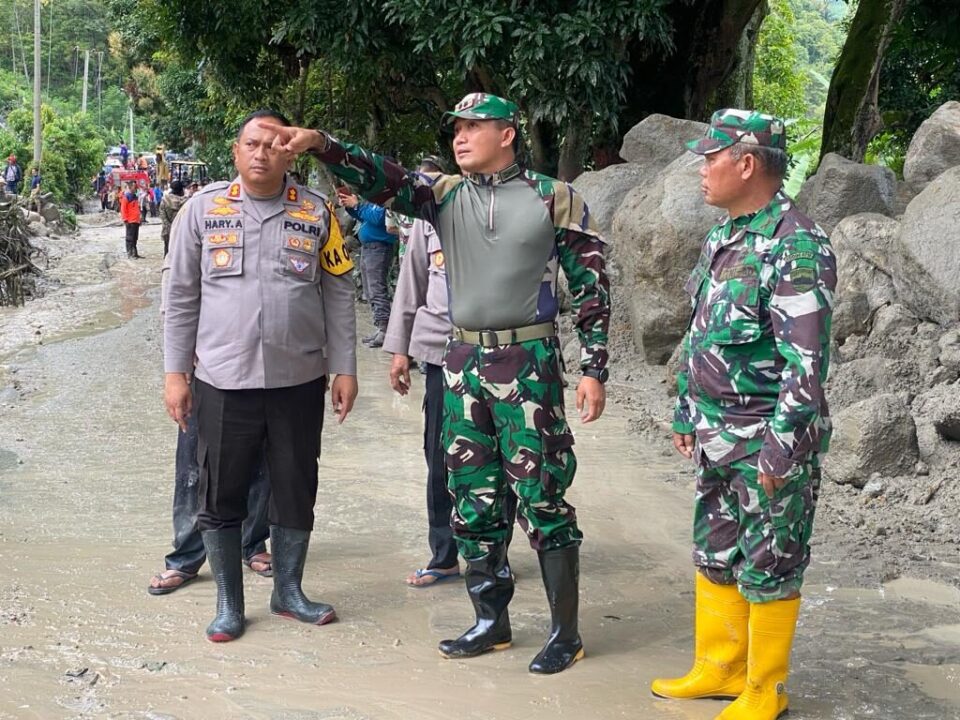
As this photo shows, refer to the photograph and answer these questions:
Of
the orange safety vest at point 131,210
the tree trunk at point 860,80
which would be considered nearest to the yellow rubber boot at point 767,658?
the tree trunk at point 860,80

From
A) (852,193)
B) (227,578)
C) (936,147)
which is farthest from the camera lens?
(936,147)

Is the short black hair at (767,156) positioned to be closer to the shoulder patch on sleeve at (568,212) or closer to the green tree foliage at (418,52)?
the shoulder patch on sleeve at (568,212)

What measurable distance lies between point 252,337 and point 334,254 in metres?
0.49

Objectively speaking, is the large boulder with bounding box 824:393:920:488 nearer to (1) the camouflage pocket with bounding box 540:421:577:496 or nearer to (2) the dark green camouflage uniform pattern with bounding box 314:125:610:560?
(2) the dark green camouflage uniform pattern with bounding box 314:125:610:560

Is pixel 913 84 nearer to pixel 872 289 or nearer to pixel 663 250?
pixel 663 250

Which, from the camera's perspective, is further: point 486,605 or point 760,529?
point 486,605

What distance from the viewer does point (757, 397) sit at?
12.0 feet

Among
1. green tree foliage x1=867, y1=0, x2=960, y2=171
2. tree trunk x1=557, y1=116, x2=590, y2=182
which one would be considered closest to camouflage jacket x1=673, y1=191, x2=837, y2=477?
tree trunk x1=557, y1=116, x2=590, y2=182

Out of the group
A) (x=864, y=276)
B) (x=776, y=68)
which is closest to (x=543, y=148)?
(x=864, y=276)

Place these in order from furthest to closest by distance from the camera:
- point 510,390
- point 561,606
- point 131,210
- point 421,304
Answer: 1. point 131,210
2. point 421,304
3. point 561,606
4. point 510,390

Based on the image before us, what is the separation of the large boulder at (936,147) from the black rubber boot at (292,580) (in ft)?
23.1

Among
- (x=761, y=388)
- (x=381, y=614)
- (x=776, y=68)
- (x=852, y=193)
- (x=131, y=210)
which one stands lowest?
(x=381, y=614)

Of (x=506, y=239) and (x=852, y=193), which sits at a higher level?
(x=852, y=193)

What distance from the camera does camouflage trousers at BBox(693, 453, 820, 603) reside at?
3.61m
